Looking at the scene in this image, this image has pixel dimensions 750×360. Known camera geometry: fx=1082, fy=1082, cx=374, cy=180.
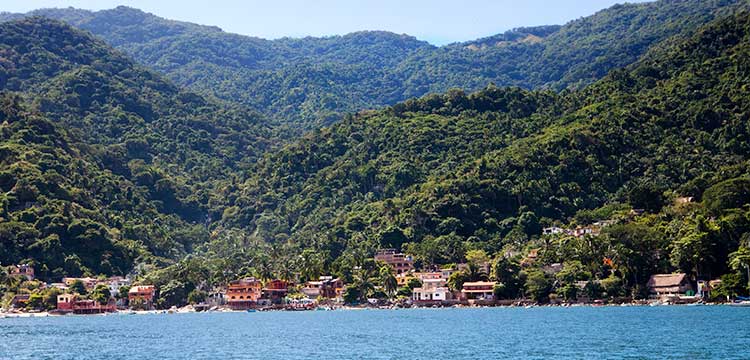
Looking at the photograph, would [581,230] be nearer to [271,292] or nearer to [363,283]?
[363,283]

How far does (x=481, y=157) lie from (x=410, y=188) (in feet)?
42.2

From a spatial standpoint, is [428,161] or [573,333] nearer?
[573,333]

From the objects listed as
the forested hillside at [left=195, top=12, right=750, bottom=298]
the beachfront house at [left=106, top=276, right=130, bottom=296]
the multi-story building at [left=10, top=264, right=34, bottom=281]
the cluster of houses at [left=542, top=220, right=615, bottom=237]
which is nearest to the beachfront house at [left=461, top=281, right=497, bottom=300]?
the forested hillside at [left=195, top=12, right=750, bottom=298]

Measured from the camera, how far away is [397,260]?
498ft

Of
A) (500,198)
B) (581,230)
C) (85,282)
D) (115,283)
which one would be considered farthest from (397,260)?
(85,282)

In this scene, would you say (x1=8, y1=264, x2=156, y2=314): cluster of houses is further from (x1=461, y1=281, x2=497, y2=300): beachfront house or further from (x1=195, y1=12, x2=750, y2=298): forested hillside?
(x1=461, y1=281, x2=497, y2=300): beachfront house

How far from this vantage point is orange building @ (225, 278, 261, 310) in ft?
490

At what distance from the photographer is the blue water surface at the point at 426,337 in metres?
66.4

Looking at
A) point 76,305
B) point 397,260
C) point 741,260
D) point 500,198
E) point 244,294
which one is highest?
point 500,198

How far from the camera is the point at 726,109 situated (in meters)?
164

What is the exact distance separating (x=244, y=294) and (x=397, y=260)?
21811 millimetres

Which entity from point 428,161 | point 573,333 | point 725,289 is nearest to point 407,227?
point 428,161

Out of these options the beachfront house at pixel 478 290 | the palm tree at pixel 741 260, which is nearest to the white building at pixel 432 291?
the beachfront house at pixel 478 290

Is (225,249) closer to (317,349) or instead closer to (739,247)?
(739,247)
